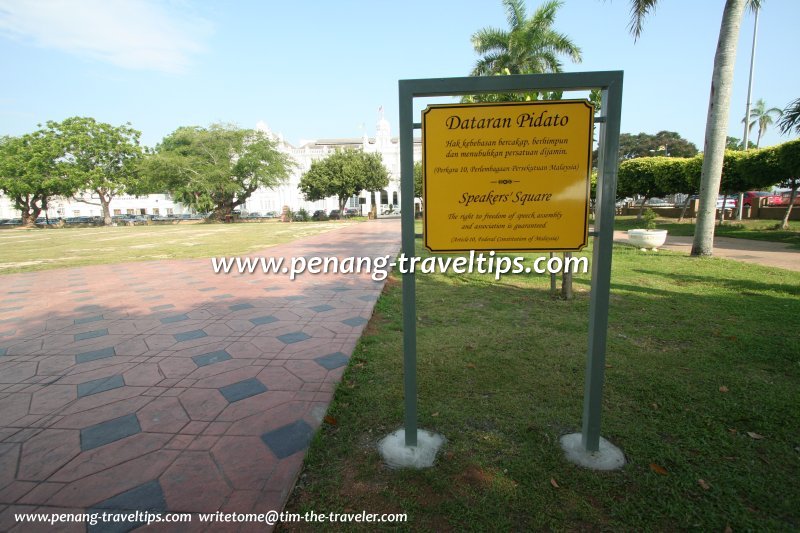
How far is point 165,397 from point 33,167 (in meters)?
43.8

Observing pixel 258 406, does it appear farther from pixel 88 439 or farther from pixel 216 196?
pixel 216 196

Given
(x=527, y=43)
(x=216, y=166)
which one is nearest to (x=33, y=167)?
(x=216, y=166)

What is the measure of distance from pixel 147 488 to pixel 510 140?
2577mm

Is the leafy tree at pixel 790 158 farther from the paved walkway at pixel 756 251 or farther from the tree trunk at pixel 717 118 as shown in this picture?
the tree trunk at pixel 717 118

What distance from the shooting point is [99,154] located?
36.5 meters

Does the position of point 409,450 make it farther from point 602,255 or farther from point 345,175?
point 345,175

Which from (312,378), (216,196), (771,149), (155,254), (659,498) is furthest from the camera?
(216,196)

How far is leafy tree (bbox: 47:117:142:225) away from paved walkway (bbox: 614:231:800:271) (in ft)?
143

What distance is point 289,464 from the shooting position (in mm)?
2166

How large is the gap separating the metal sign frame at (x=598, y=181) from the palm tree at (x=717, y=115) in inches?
370

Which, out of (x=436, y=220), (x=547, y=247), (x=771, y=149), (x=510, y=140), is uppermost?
(x=771, y=149)

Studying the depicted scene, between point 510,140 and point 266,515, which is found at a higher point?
point 510,140

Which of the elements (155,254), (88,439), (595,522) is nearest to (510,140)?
(595,522)

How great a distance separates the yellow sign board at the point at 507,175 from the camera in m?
1.99
